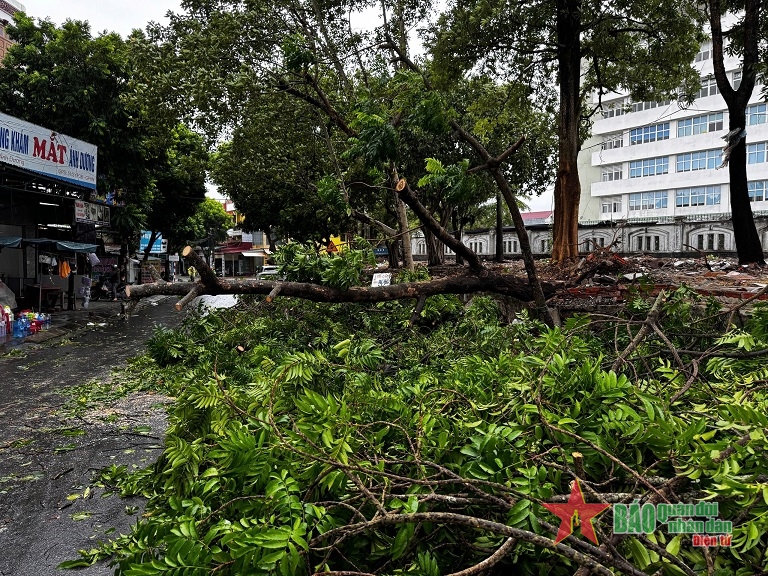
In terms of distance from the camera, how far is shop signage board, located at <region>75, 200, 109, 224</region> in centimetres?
1742

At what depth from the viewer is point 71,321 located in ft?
52.5

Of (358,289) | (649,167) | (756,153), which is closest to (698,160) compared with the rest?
(756,153)

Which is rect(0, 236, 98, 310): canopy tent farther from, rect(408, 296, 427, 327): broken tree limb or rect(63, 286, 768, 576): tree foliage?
rect(63, 286, 768, 576): tree foliage

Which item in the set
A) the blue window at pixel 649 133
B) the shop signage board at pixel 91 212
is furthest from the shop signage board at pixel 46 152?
the blue window at pixel 649 133

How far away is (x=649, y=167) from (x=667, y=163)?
1.63 m

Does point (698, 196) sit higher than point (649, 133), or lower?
lower

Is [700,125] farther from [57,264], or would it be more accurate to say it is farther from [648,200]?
[57,264]

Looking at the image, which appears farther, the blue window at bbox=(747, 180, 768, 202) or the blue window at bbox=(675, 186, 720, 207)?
the blue window at bbox=(675, 186, 720, 207)

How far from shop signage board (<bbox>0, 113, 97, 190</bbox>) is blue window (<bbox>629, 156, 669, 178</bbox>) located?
40159 millimetres

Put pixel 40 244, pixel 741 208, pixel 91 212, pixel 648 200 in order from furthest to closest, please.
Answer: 1. pixel 648 200
2. pixel 91 212
3. pixel 40 244
4. pixel 741 208

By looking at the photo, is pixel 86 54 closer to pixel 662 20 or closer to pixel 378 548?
pixel 662 20

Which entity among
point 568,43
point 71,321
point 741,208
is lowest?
point 71,321

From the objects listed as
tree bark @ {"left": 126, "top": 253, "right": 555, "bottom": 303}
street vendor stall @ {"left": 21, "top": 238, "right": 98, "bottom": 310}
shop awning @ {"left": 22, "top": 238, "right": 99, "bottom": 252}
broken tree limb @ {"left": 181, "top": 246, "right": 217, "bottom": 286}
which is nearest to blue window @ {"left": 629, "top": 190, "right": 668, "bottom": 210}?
A: street vendor stall @ {"left": 21, "top": 238, "right": 98, "bottom": 310}

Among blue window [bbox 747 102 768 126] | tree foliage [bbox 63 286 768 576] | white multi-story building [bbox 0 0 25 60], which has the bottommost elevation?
tree foliage [bbox 63 286 768 576]
